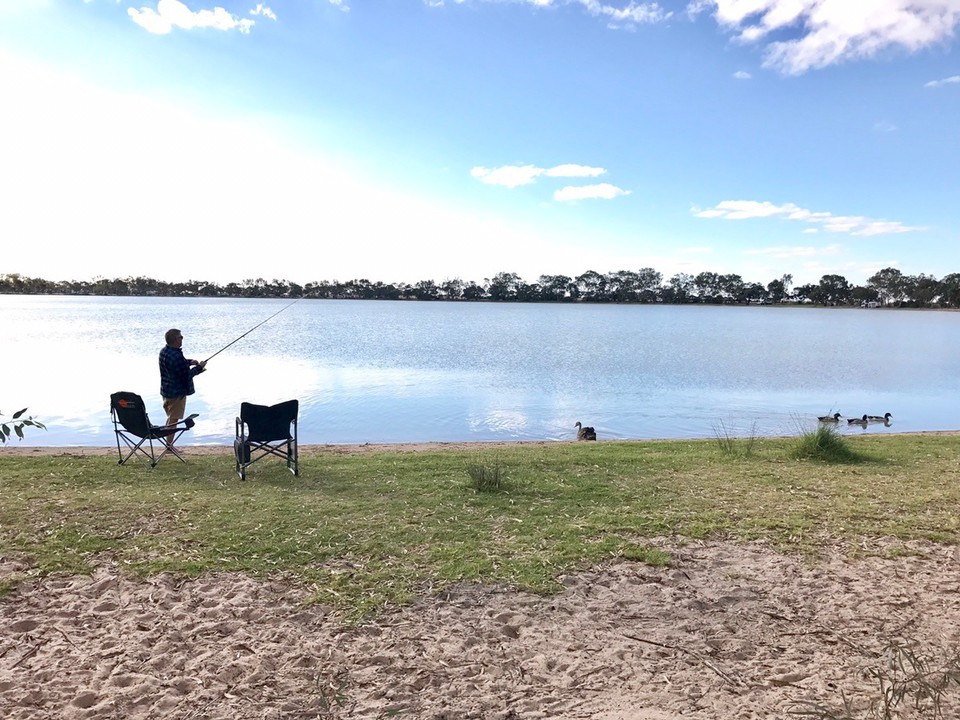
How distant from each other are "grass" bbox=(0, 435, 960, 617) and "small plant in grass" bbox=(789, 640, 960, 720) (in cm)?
145

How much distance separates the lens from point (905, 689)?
8.59ft

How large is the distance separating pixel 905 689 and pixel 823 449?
5.49 m

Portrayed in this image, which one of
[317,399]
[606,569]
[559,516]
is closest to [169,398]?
[559,516]

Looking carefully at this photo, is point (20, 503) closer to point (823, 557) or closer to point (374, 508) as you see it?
point (374, 508)

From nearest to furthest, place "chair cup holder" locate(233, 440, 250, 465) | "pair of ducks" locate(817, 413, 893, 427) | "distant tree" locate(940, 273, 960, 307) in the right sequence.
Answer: "chair cup holder" locate(233, 440, 250, 465) < "pair of ducks" locate(817, 413, 893, 427) < "distant tree" locate(940, 273, 960, 307)

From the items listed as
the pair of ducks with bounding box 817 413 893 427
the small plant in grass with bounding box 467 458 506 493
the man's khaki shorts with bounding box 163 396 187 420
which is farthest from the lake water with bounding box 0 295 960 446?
the small plant in grass with bounding box 467 458 506 493

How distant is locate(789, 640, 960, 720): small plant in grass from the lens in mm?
2533

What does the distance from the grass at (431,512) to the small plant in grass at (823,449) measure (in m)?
0.09

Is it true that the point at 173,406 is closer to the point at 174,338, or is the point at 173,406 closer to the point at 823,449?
the point at 174,338

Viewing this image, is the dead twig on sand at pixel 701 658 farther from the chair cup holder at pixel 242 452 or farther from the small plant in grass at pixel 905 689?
the chair cup holder at pixel 242 452

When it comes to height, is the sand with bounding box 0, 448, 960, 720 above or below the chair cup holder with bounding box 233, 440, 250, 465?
below

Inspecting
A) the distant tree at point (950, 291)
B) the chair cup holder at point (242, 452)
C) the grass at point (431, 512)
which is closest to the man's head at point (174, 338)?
the grass at point (431, 512)

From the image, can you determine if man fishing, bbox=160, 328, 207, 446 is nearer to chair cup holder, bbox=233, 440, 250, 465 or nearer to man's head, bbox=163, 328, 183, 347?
man's head, bbox=163, 328, 183, 347

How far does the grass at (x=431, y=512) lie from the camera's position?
4.00 meters
